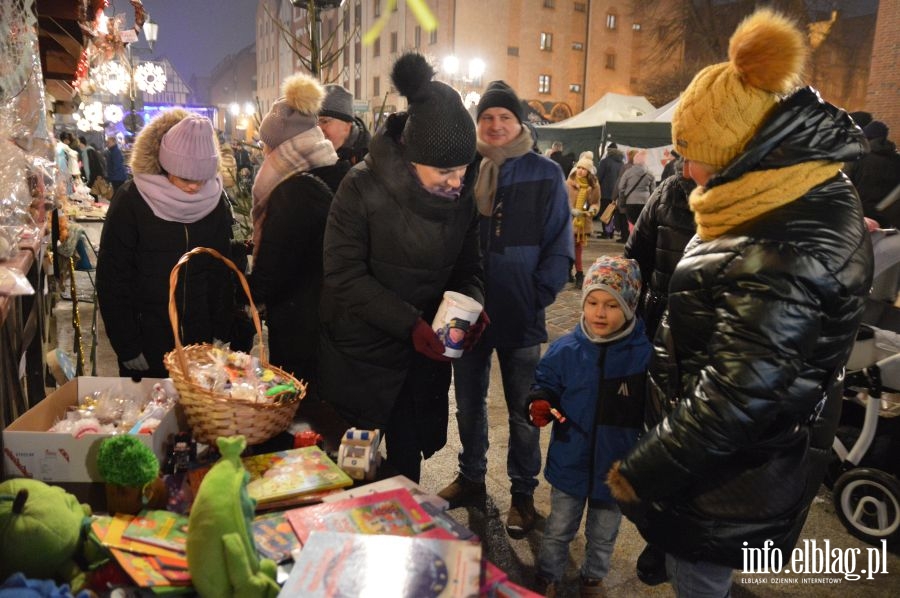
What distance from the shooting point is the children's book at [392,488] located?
68.4 inches

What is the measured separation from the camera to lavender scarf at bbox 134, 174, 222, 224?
296 cm

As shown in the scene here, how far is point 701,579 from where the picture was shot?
6.59 feet

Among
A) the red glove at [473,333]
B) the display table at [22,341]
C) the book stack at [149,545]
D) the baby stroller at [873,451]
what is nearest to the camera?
the book stack at [149,545]

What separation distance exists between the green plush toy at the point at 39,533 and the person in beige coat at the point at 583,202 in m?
8.94

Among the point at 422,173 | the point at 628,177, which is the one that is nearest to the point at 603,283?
the point at 422,173

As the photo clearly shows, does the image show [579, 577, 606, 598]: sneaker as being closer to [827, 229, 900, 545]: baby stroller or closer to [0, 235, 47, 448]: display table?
[827, 229, 900, 545]: baby stroller

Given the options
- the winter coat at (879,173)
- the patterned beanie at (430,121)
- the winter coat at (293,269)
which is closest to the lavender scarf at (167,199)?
the winter coat at (293,269)

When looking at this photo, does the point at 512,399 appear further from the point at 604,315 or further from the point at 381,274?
the point at 381,274

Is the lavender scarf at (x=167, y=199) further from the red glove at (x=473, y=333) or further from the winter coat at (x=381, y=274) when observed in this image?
the red glove at (x=473, y=333)

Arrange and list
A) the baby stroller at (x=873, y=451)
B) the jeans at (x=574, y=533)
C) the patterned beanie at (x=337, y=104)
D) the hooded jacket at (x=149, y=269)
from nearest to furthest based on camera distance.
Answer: the jeans at (x=574, y=533), the hooded jacket at (x=149, y=269), the baby stroller at (x=873, y=451), the patterned beanie at (x=337, y=104)

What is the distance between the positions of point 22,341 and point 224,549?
1.83 m

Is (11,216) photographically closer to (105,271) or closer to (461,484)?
(105,271)

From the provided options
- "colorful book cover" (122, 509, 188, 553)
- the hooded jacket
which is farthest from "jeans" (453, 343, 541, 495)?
"colorful book cover" (122, 509, 188, 553)

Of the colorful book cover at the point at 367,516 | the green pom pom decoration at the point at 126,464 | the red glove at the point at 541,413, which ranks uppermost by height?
the green pom pom decoration at the point at 126,464
